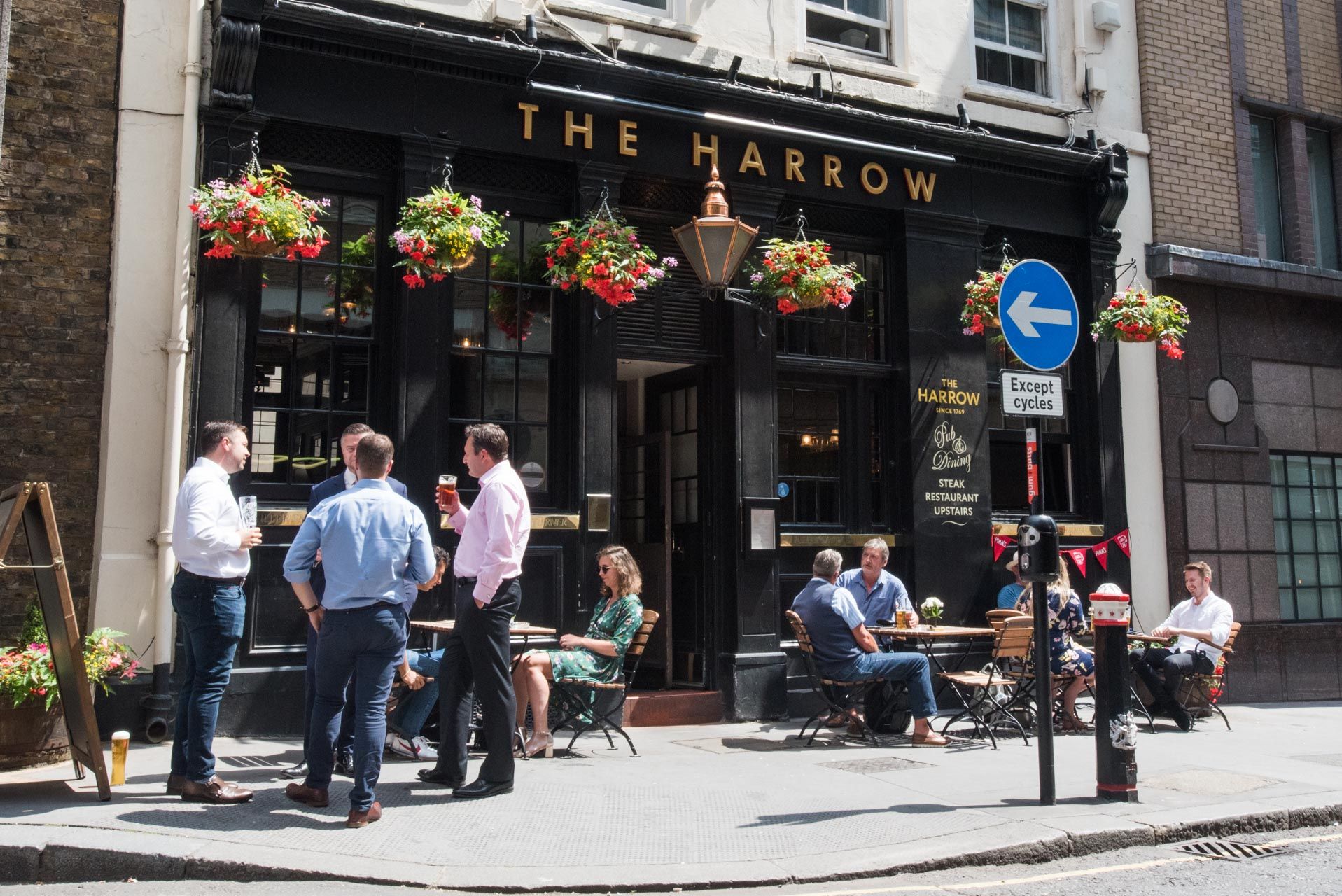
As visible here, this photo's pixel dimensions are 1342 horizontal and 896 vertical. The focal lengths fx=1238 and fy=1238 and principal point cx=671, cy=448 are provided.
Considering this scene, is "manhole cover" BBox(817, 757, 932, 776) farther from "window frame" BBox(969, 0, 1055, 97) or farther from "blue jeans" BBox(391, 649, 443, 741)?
"window frame" BBox(969, 0, 1055, 97)

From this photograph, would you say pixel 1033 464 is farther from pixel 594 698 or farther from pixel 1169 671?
pixel 1169 671

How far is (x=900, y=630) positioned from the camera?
30.5 ft

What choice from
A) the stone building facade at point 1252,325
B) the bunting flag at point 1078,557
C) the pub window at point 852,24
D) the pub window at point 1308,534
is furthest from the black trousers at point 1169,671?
the pub window at point 852,24

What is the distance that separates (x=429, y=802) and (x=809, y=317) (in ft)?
20.7

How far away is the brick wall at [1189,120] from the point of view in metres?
13.0

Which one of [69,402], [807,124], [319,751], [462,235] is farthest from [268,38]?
[319,751]

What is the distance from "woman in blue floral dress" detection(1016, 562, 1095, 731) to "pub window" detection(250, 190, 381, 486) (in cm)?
563

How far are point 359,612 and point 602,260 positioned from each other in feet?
13.4

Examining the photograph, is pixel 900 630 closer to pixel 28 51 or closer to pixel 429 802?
pixel 429 802

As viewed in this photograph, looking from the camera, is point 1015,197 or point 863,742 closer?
point 863,742

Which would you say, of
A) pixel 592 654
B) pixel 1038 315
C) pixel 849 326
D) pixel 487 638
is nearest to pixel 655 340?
pixel 849 326

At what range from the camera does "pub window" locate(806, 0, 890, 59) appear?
11695 millimetres

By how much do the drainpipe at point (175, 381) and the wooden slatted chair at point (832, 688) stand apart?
440cm

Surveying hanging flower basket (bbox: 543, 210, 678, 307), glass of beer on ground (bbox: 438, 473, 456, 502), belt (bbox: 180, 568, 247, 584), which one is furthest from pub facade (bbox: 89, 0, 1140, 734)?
belt (bbox: 180, 568, 247, 584)
